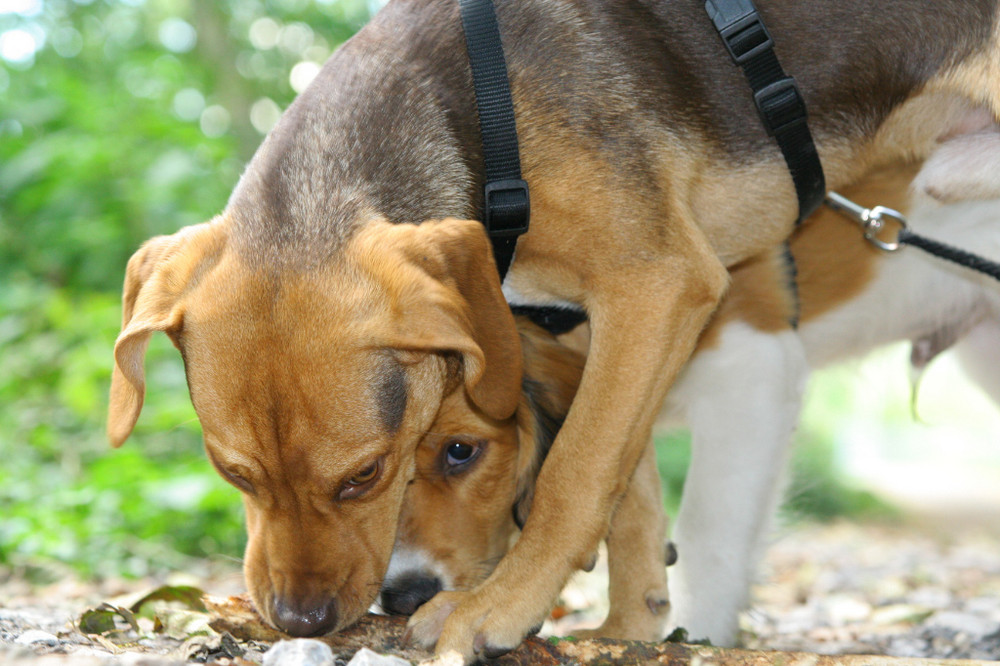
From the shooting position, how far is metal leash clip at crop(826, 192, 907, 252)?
3697 mm

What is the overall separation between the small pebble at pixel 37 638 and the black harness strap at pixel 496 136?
160 centimetres

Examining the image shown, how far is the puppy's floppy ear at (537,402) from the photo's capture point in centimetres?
326

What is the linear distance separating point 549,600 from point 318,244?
1.24m

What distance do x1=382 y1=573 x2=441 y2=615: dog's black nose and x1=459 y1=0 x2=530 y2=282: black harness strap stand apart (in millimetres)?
1026

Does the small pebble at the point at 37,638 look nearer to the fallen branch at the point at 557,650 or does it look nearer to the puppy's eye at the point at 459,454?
the fallen branch at the point at 557,650

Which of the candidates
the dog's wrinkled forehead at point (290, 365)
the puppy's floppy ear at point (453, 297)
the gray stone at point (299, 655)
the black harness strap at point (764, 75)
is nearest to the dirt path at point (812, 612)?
the gray stone at point (299, 655)

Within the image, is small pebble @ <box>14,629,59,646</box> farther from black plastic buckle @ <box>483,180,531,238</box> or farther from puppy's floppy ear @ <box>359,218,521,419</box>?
black plastic buckle @ <box>483,180,531,238</box>

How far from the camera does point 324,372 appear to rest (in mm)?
2461

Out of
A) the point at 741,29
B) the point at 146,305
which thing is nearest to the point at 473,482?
the point at 146,305

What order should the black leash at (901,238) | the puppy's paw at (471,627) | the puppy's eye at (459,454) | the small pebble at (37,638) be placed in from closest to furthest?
the small pebble at (37,638)
the puppy's paw at (471,627)
the puppy's eye at (459,454)
the black leash at (901,238)

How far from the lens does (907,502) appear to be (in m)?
11.6

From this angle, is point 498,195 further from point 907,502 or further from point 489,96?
point 907,502

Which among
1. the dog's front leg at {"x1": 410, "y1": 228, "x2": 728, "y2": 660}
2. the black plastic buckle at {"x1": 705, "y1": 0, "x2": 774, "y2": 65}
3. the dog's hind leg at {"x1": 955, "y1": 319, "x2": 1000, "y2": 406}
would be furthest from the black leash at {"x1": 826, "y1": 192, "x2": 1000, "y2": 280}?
the dog's front leg at {"x1": 410, "y1": 228, "x2": 728, "y2": 660}

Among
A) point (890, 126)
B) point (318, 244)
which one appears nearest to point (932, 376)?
point (890, 126)
